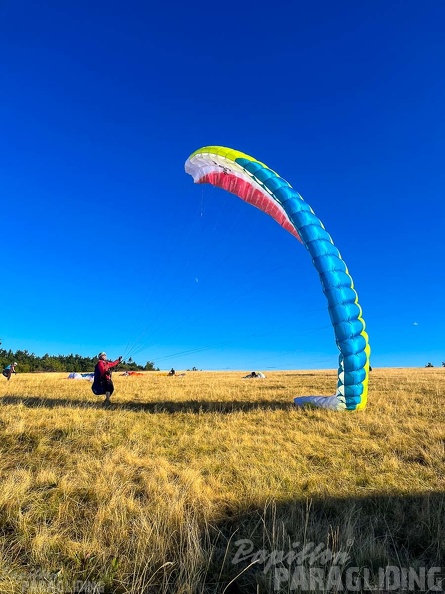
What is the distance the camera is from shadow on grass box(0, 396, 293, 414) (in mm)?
11430

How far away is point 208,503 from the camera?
4234 mm

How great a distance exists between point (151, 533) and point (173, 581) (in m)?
0.53

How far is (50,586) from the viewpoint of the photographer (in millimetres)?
2738

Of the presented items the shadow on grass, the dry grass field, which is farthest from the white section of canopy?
the dry grass field

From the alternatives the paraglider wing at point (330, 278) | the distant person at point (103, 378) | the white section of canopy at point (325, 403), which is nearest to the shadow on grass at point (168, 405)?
the distant person at point (103, 378)

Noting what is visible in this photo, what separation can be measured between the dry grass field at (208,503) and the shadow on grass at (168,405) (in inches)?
95.1

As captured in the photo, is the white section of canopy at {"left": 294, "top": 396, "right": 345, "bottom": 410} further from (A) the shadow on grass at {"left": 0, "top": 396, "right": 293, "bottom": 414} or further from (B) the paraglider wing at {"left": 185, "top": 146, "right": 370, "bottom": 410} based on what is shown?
(A) the shadow on grass at {"left": 0, "top": 396, "right": 293, "bottom": 414}

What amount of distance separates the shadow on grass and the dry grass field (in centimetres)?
242

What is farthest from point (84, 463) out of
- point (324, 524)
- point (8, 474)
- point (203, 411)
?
point (203, 411)

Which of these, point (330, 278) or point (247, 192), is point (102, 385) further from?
point (247, 192)

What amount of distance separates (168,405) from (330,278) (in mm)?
6574

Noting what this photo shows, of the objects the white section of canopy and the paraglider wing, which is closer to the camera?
the paraglider wing

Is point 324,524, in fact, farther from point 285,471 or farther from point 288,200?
point 288,200

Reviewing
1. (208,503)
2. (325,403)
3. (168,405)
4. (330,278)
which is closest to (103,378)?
(168,405)
